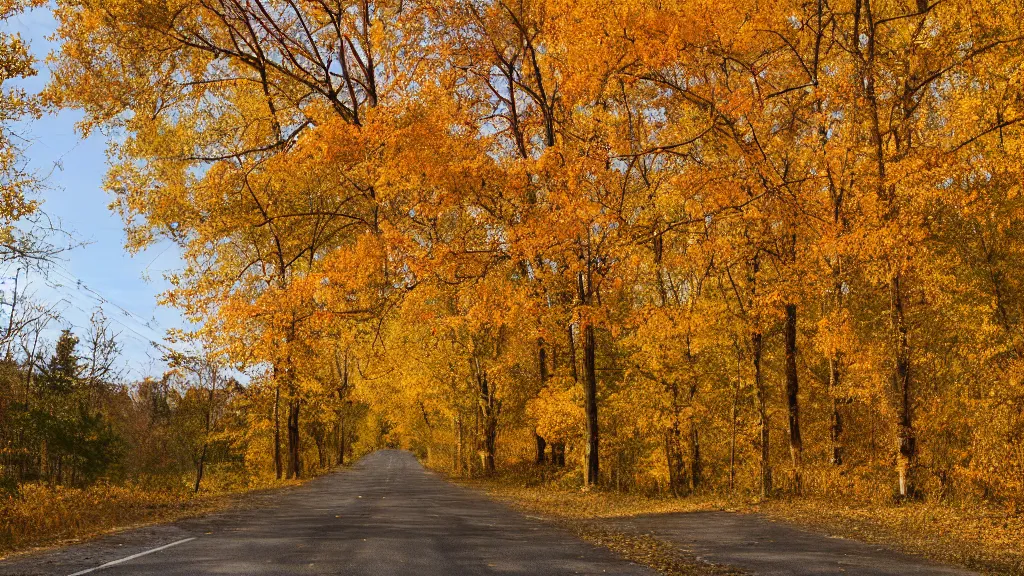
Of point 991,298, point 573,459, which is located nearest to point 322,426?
point 573,459

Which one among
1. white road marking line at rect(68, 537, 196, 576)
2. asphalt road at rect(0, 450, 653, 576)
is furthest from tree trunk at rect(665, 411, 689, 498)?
white road marking line at rect(68, 537, 196, 576)

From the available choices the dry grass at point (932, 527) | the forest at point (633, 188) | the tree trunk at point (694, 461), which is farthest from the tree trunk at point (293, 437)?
the dry grass at point (932, 527)

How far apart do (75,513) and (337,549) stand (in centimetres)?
609

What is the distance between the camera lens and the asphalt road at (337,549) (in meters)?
8.37

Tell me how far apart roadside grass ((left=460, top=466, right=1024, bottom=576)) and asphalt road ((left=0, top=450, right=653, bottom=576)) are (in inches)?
36.9

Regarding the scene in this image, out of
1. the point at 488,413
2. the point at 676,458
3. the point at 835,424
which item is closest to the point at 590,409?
the point at 835,424

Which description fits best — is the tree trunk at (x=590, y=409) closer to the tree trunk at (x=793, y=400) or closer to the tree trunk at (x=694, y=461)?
the tree trunk at (x=793, y=400)

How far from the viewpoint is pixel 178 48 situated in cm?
1816

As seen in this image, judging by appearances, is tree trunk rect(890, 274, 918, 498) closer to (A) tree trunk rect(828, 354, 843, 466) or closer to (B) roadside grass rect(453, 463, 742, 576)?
(A) tree trunk rect(828, 354, 843, 466)

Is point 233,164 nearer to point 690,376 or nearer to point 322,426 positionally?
point 690,376

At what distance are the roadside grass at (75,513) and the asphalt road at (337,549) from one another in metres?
0.79

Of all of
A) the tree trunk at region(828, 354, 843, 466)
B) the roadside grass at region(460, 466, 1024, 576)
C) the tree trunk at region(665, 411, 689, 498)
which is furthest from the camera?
the tree trunk at region(665, 411, 689, 498)

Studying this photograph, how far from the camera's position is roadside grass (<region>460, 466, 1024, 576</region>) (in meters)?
10.1

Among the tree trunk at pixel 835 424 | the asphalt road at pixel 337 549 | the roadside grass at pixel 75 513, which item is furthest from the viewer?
the tree trunk at pixel 835 424
